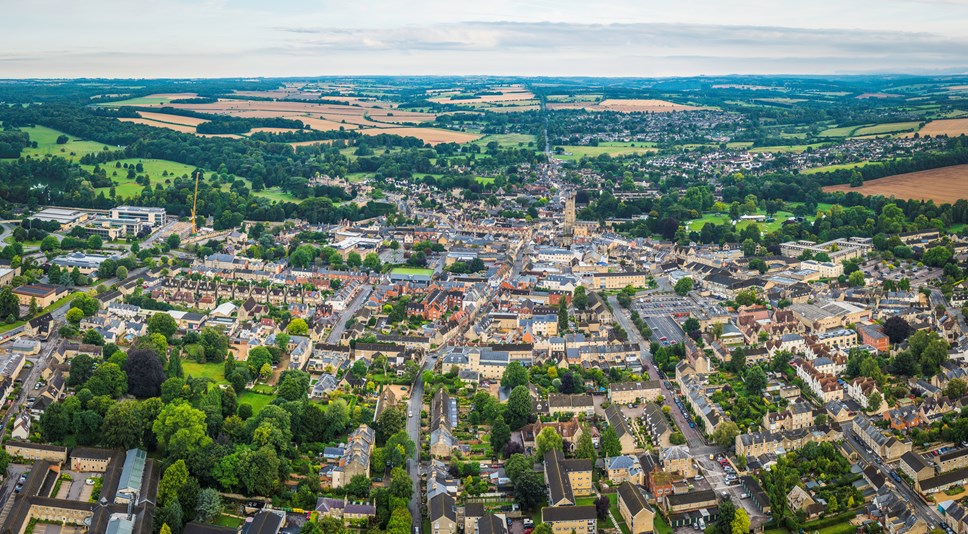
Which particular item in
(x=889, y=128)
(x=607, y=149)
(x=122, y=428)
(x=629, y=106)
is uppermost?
(x=629, y=106)

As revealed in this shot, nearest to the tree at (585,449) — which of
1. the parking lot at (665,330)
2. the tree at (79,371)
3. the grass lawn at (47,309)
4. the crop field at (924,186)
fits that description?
the parking lot at (665,330)

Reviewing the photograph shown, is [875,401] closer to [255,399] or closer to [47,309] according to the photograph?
[255,399]

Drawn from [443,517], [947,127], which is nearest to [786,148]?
[947,127]

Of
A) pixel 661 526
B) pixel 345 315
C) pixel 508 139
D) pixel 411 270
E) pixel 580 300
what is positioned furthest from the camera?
pixel 508 139

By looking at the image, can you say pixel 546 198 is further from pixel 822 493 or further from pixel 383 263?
pixel 822 493

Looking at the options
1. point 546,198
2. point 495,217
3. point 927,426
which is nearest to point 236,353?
point 927,426

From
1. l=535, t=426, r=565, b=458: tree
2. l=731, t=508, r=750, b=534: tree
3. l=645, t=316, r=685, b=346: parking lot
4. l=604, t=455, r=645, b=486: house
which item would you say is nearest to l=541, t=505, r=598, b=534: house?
l=604, t=455, r=645, b=486: house
